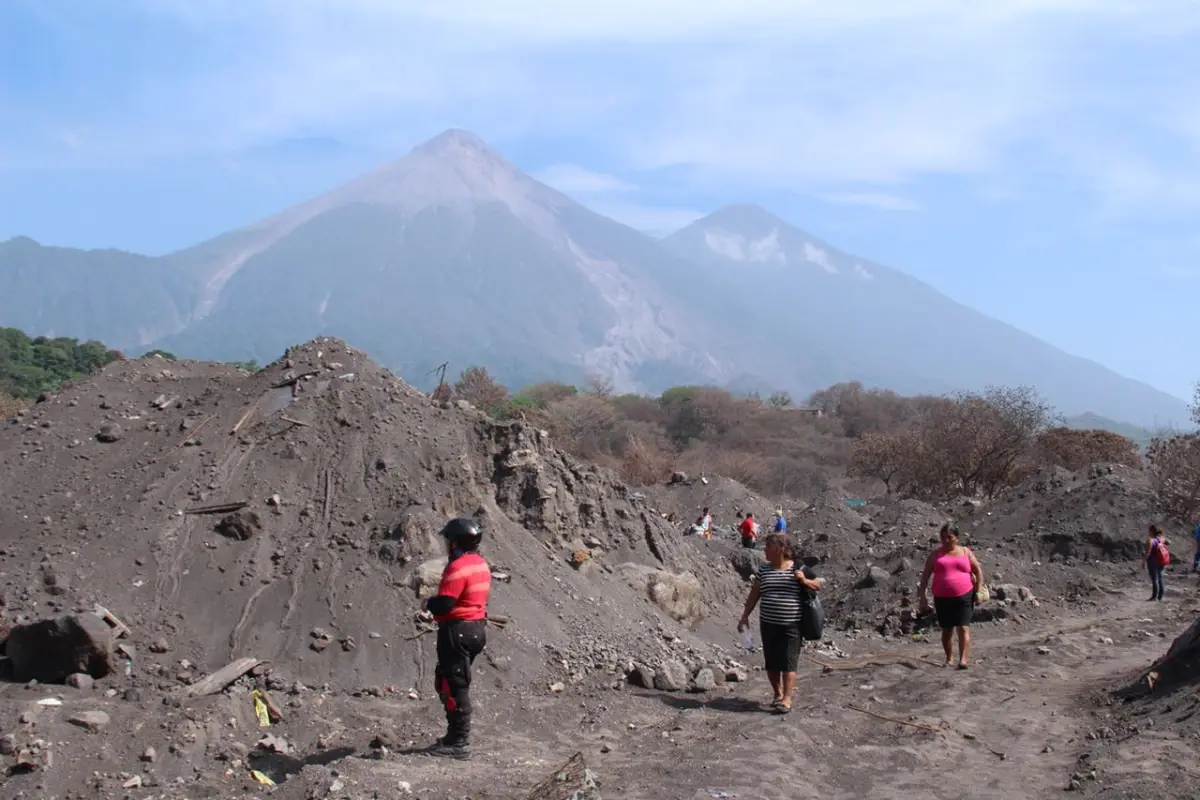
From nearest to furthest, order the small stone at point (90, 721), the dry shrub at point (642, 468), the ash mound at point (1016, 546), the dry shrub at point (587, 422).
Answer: the small stone at point (90, 721) → the ash mound at point (1016, 546) → the dry shrub at point (642, 468) → the dry shrub at point (587, 422)

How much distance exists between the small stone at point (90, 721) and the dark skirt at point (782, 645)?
13.6 ft

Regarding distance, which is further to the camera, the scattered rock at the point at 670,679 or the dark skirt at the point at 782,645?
the scattered rock at the point at 670,679

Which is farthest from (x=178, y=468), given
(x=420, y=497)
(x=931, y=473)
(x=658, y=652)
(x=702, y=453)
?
(x=702, y=453)

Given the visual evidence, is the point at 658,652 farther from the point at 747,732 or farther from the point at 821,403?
the point at 821,403

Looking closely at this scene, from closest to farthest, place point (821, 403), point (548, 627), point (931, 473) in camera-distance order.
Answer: point (548, 627) → point (931, 473) → point (821, 403)

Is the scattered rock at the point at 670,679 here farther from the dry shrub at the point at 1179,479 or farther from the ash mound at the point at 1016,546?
the dry shrub at the point at 1179,479

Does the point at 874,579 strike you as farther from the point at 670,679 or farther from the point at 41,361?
the point at 41,361

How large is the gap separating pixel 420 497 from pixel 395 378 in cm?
229

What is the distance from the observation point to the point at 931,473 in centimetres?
2806

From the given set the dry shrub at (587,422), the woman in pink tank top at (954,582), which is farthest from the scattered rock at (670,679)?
the dry shrub at (587,422)

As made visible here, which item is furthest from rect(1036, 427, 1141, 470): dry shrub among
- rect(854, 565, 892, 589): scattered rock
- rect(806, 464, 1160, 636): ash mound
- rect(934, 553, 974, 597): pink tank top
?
rect(934, 553, 974, 597): pink tank top

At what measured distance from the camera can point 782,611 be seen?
21.5 feet

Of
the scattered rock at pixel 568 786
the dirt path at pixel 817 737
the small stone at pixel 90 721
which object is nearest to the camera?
the scattered rock at pixel 568 786

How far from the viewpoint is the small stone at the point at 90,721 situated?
18.6 ft
